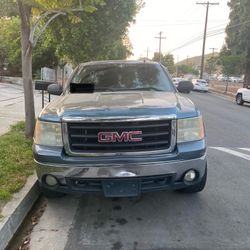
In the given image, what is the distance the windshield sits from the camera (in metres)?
5.30

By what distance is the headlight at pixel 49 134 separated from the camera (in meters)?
3.87

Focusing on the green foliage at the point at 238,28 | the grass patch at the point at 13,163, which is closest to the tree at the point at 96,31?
the grass patch at the point at 13,163

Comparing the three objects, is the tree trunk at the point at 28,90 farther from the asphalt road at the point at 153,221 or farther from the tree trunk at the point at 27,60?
the asphalt road at the point at 153,221

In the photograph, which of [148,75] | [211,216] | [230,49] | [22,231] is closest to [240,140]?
[148,75]

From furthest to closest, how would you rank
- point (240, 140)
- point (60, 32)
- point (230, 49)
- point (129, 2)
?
point (230, 49) < point (129, 2) < point (60, 32) < point (240, 140)

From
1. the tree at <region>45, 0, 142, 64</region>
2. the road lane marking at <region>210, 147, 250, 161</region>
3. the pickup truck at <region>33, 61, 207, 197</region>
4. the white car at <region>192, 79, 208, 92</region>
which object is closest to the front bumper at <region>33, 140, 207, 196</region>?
the pickup truck at <region>33, 61, 207, 197</region>

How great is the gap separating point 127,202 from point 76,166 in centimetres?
118

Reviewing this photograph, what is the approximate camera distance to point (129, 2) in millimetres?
12594

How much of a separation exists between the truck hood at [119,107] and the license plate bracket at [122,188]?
698 millimetres

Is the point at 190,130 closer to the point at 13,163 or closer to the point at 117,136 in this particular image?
the point at 117,136

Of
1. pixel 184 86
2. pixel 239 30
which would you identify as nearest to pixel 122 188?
pixel 184 86

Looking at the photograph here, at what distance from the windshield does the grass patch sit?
4.40ft

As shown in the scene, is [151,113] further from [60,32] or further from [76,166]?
[60,32]

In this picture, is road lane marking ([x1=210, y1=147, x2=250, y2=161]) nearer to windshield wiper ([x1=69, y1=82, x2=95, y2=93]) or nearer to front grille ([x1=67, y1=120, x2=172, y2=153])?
windshield wiper ([x1=69, y1=82, x2=95, y2=93])
